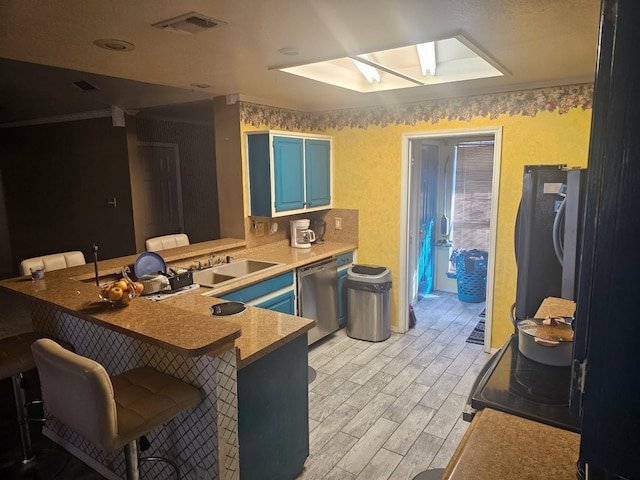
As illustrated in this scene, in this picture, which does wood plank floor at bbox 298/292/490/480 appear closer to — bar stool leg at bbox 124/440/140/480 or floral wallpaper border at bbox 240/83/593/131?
bar stool leg at bbox 124/440/140/480

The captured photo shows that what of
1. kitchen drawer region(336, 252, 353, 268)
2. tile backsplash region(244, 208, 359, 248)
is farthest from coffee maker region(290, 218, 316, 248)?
kitchen drawer region(336, 252, 353, 268)

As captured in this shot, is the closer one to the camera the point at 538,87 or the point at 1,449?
the point at 1,449

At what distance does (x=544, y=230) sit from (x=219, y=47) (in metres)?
2.03

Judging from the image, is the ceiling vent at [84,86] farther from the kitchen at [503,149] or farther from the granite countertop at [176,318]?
the granite countertop at [176,318]

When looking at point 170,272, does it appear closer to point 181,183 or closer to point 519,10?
point 519,10

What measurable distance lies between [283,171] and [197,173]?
2157 millimetres

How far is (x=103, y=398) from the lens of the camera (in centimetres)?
144

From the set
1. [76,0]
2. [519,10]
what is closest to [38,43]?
[76,0]

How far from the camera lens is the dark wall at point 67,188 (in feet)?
16.5

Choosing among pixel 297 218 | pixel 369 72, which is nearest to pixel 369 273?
pixel 297 218

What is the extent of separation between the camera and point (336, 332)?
14.3 feet

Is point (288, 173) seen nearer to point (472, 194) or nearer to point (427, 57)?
point (427, 57)

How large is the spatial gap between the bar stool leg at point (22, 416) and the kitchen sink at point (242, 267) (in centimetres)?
153

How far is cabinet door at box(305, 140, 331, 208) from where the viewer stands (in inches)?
165
